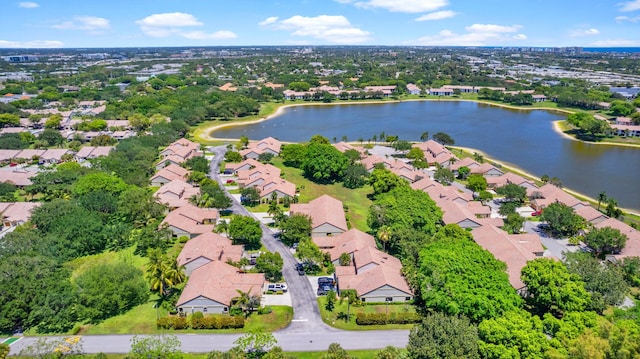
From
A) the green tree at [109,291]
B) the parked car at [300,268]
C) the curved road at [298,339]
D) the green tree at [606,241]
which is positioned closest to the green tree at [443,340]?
the curved road at [298,339]

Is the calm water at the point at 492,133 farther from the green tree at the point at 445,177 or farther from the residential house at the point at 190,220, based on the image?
the residential house at the point at 190,220

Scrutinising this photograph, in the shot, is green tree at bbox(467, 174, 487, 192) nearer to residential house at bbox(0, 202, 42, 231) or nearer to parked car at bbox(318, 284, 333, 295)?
parked car at bbox(318, 284, 333, 295)

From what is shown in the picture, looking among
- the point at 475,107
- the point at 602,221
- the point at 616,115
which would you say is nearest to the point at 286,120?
the point at 475,107

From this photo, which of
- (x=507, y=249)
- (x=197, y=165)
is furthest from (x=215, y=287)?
(x=197, y=165)

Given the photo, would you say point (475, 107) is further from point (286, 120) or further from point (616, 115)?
point (286, 120)

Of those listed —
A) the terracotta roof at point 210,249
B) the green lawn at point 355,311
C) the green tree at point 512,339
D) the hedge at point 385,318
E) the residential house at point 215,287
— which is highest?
the green tree at point 512,339

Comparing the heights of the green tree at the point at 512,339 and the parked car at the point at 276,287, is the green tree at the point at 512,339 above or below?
above
